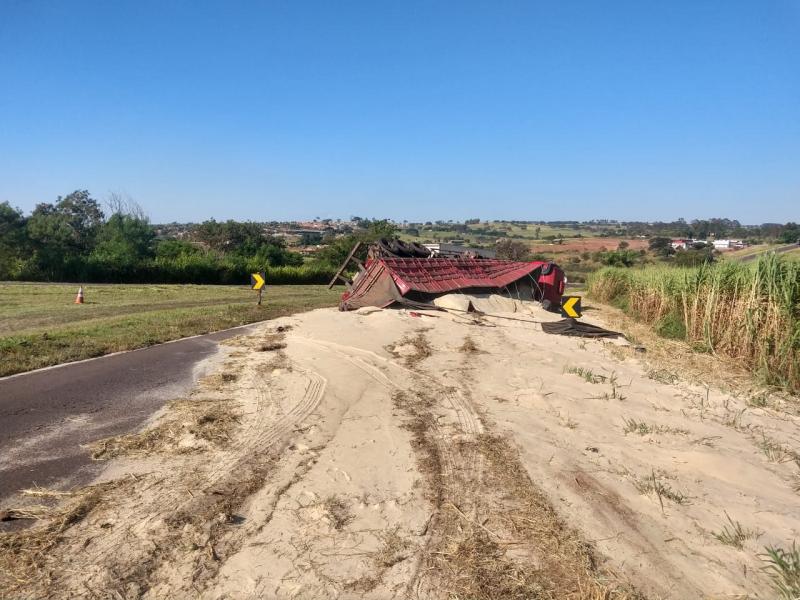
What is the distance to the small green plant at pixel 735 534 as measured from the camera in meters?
3.88

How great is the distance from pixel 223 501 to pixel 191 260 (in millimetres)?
34570

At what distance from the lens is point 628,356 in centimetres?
1059

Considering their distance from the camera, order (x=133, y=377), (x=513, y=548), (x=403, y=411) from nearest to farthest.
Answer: (x=513, y=548), (x=403, y=411), (x=133, y=377)

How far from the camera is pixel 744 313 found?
35.4 feet

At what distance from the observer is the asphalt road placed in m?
4.75

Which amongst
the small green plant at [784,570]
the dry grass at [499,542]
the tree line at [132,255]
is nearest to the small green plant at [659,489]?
the small green plant at [784,570]

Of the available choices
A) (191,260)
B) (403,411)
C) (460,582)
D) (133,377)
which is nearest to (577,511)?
(460,582)


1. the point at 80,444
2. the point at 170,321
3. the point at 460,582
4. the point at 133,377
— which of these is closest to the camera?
the point at 460,582

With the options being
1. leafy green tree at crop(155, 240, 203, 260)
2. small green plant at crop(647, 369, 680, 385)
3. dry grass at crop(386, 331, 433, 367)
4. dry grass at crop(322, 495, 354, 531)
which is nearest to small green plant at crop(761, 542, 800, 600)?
dry grass at crop(322, 495, 354, 531)

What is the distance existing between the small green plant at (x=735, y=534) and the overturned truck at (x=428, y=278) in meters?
10.4

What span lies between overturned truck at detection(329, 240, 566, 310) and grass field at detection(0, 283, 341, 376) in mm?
2424

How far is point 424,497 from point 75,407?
4678 mm

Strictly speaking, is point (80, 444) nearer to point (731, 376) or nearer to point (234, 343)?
point (234, 343)

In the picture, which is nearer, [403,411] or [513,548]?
[513,548]
